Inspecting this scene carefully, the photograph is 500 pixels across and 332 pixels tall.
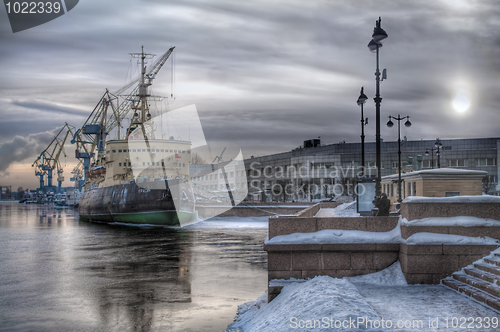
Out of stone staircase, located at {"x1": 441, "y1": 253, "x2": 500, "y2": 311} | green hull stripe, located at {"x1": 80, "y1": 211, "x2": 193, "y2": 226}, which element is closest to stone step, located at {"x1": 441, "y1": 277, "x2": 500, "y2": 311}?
stone staircase, located at {"x1": 441, "y1": 253, "x2": 500, "y2": 311}

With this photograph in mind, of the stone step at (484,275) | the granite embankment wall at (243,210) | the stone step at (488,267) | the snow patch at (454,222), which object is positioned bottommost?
the granite embankment wall at (243,210)

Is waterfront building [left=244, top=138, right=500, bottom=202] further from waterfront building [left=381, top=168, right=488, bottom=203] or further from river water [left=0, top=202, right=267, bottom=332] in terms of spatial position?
river water [left=0, top=202, right=267, bottom=332]

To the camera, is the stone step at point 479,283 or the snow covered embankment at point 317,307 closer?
the snow covered embankment at point 317,307

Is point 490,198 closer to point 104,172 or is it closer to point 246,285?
point 246,285

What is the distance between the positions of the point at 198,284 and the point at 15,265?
11.3 meters

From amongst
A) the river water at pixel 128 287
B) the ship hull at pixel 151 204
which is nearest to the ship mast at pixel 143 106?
the ship hull at pixel 151 204

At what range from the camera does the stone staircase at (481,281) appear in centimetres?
917

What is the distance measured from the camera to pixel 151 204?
49.7 m

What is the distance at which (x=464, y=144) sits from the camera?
87438 mm

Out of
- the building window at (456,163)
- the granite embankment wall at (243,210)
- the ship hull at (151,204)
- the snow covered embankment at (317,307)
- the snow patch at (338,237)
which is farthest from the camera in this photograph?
the building window at (456,163)

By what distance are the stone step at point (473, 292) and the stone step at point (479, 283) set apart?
75 mm

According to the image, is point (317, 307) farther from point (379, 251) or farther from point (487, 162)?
point (487, 162)

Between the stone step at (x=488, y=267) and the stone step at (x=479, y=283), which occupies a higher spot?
the stone step at (x=488, y=267)

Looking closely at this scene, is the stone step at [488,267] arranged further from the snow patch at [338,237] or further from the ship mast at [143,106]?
the ship mast at [143,106]
